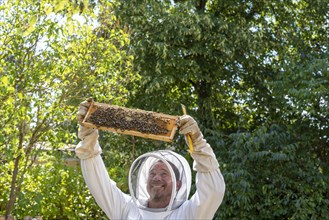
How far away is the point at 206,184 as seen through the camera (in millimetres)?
3328

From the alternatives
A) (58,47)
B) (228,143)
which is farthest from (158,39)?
(58,47)

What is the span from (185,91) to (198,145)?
10.5 meters

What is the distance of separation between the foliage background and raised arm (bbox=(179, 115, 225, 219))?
394 centimetres

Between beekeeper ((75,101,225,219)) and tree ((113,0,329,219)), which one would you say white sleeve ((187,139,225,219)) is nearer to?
beekeeper ((75,101,225,219))

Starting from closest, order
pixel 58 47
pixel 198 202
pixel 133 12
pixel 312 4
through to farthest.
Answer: pixel 198 202
pixel 58 47
pixel 133 12
pixel 312 4

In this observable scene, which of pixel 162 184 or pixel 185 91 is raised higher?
pixel 185 91

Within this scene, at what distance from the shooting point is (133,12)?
12.5 meters

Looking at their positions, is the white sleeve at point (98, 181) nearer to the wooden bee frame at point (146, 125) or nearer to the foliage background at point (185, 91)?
the wooden bee frame at point (146, 125)

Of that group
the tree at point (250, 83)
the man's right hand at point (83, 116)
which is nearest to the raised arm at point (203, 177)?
the man's right hand at point (83, 116)

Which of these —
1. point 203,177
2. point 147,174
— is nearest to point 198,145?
point 203,177

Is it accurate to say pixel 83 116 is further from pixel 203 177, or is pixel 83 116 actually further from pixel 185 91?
pixel 185 91

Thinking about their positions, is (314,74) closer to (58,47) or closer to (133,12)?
(133,12)

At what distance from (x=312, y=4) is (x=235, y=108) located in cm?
242

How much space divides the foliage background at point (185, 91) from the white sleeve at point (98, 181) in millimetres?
3611
